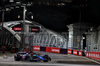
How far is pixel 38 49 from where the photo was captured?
44.8 metres

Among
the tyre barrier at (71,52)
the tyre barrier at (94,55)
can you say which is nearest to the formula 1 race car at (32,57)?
the tyre barrier at (94,55)

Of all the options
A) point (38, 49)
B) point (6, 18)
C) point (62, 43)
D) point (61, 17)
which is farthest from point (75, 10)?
point (6, 18)

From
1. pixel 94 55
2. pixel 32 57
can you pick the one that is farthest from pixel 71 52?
pixel 32 57

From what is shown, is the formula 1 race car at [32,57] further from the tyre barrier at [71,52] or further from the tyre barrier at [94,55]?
the tyre barrier at [71,52]

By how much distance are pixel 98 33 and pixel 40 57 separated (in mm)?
16476

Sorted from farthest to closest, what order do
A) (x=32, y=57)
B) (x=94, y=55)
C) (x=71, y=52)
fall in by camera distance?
(x=71, y=52), (x=94, y=55), (x=32, y=57)

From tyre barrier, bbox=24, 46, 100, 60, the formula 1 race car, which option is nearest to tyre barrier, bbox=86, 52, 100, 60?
tyre barrier, bbox=24, 46, 100, 60

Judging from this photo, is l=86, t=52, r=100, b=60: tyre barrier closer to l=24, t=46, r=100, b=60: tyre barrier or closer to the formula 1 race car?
l=24, t=46, r=100, b=60: tyre barrier

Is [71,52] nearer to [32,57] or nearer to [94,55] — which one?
[94,55]

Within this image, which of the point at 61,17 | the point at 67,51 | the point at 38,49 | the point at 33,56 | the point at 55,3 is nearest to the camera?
the point at 33,56

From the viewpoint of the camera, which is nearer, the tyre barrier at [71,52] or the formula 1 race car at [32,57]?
the formula 1 race car at [32,57]

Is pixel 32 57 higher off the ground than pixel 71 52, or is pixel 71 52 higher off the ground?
pixel 32 57

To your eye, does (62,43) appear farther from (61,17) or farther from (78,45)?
(61,17)

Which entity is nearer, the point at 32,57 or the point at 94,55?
the point at 32,57
